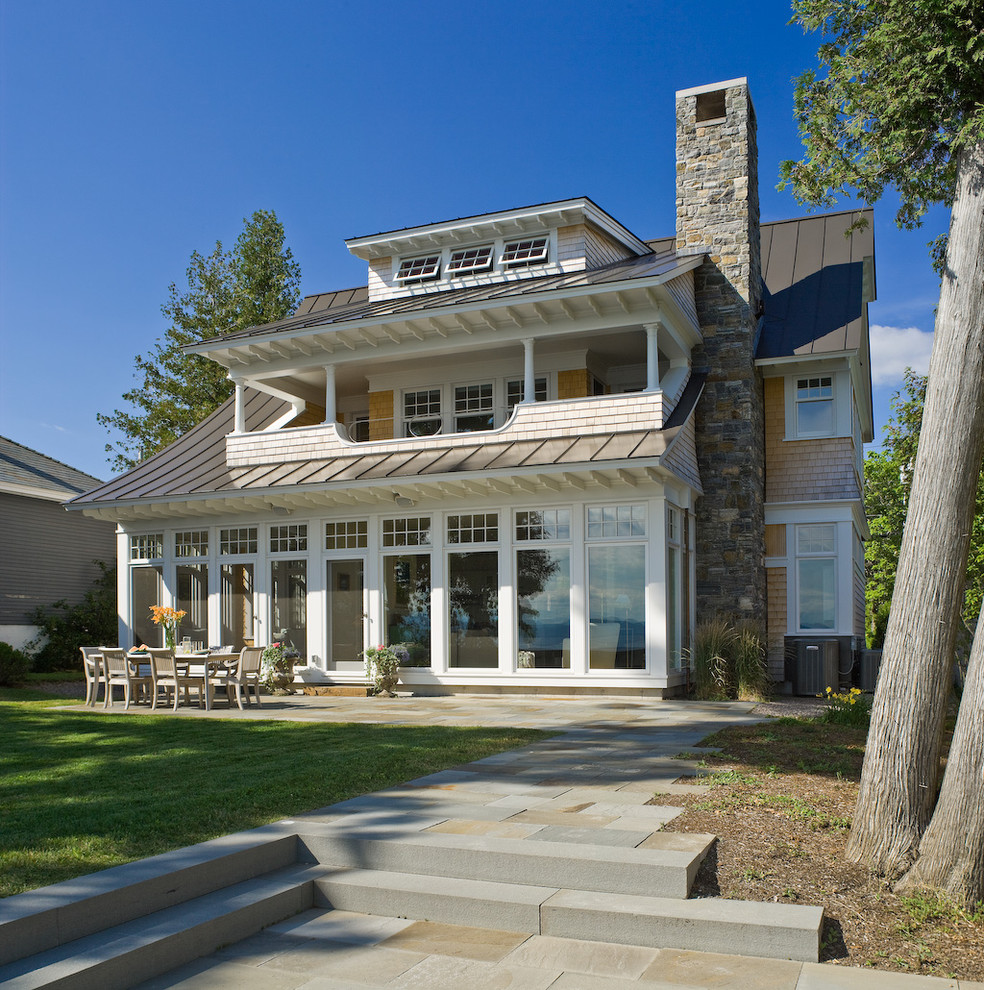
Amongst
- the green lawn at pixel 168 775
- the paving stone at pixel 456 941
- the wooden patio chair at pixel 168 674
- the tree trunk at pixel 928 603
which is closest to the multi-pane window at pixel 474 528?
the wooden patio chair at pixel 168 674

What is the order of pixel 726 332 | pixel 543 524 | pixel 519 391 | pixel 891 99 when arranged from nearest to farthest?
pixel 891 99 → pixel 543 524 → pixel 726 332 → pixel 519 391

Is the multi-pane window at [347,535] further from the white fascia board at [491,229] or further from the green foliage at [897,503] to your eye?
the green foliage at [897,503]

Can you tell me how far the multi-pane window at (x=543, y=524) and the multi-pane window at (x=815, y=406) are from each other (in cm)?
539

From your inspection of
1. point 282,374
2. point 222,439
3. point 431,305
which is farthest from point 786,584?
point 222,439

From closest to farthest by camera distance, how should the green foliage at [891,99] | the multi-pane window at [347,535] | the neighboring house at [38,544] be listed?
the green foliage at [891,99] → the multi-pane window at [347,535] → the neighboring house at [38,544]

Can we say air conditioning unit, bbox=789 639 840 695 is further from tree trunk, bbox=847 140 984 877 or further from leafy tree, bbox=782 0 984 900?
tree trunk, bbox=847 140 984 877

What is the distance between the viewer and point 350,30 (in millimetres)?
15930

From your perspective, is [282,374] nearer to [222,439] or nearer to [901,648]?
[222,439]

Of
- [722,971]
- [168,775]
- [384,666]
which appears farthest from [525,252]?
[722,971]

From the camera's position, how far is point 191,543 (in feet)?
58.2

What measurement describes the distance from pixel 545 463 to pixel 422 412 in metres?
4.47

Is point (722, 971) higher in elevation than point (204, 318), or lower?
lower

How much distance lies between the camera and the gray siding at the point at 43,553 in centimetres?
2228

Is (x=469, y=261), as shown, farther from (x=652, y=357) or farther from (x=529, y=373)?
(x=652, y=357)
